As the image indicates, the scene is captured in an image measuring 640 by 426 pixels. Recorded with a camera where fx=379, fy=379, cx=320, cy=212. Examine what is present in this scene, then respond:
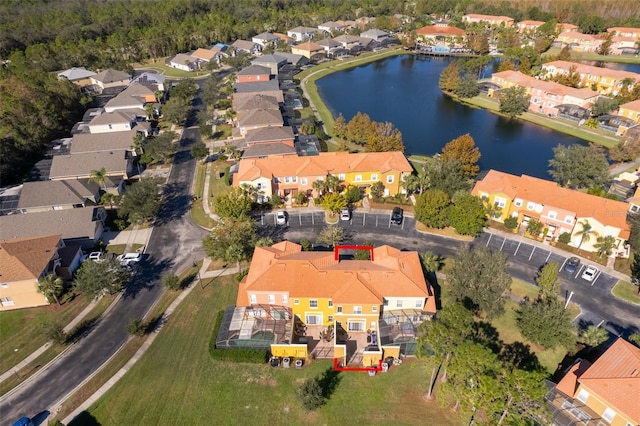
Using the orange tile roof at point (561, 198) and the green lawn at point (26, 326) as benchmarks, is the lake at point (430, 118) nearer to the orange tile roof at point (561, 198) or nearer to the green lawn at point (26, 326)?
the orange tile roof at point (561, 198)

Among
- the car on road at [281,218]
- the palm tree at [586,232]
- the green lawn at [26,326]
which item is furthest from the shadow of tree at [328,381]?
the palm tree at [586,232]

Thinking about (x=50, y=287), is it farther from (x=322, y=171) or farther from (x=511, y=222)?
→ (x=511, y=222)

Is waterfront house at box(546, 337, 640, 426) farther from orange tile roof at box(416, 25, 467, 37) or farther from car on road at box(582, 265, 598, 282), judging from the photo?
orange tile roof at box(416, 25, 467, 37)

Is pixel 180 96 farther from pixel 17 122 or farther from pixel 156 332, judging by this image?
pixel 156 332

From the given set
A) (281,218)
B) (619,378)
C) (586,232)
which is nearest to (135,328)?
(281,218)

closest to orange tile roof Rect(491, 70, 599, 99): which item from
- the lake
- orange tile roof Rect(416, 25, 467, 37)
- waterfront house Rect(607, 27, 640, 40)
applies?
the lake
